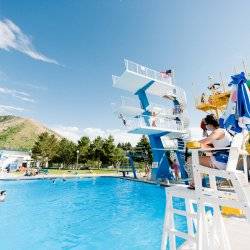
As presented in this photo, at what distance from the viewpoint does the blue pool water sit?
8.54m

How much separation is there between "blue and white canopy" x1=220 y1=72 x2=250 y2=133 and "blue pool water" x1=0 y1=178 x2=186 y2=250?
635 cm

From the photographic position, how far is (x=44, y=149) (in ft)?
158

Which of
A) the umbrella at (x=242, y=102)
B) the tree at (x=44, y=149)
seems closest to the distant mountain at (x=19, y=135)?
the tree at (x=44, y=149)

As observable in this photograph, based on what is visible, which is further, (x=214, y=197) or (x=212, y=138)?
(x=212, y=138)

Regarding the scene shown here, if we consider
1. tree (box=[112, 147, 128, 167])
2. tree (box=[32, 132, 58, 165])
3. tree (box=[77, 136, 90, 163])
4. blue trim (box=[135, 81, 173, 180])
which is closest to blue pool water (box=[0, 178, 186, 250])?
blue trim (box=[135, 81, 173, 180])

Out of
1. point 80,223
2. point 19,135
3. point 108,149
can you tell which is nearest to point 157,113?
point 80,223

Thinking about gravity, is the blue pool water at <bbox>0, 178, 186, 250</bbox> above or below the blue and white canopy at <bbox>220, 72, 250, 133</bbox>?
below

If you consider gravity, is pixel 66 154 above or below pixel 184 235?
above

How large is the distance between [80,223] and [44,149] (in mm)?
39402

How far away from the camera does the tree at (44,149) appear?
4762 cm

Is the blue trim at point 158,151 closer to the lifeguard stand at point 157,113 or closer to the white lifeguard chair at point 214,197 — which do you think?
the lifeguard stand at point 157,113

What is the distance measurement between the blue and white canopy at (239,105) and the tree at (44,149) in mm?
47995

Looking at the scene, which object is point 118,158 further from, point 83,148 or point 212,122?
point 212,122

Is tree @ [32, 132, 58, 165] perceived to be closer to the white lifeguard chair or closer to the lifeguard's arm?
the white lifeguard chair
